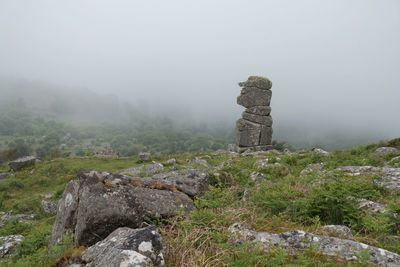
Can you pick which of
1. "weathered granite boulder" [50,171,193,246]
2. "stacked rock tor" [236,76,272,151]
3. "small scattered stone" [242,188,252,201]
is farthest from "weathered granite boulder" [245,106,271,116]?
"weathered granite boulder" [50,171,193,246]

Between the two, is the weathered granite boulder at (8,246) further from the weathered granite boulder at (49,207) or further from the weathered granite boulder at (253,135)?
the weathered granite boulder at (253,135)

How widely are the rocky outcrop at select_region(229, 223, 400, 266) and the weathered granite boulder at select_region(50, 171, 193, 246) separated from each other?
1818 millimetres

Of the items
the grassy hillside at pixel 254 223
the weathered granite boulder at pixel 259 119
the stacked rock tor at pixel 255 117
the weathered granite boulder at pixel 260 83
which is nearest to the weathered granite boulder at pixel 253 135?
the stacked rock tor at pixel 255 117

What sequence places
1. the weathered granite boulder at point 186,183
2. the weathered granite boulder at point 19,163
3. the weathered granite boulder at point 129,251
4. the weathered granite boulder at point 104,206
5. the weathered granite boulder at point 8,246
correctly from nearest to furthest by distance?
1. the weathered granite boulder at point 129,251
2. the weathered granite boulder at point 104,206
3. the weathered granite boulder at point 186,183
4. the weathered granite boulder at point 8,246
5. the weathered granite boulder at point 19,163

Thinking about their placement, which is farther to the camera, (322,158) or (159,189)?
(322,158)

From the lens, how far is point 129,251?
357 cm

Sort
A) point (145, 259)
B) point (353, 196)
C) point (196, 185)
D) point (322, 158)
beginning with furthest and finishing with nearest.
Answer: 1. point (322, 158)
2. point (196, 185)
3. point (353, 196)
4. point (145, 259)

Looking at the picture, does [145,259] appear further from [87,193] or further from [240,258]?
[87,193]

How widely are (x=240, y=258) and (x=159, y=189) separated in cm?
395

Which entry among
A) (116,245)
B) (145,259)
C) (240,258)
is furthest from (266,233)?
(116,245)

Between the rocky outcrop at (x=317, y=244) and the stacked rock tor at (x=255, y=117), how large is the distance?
33494mm

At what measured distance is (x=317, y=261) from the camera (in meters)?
3.71

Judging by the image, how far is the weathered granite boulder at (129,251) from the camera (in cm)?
346

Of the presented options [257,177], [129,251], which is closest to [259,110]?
[257,177]
